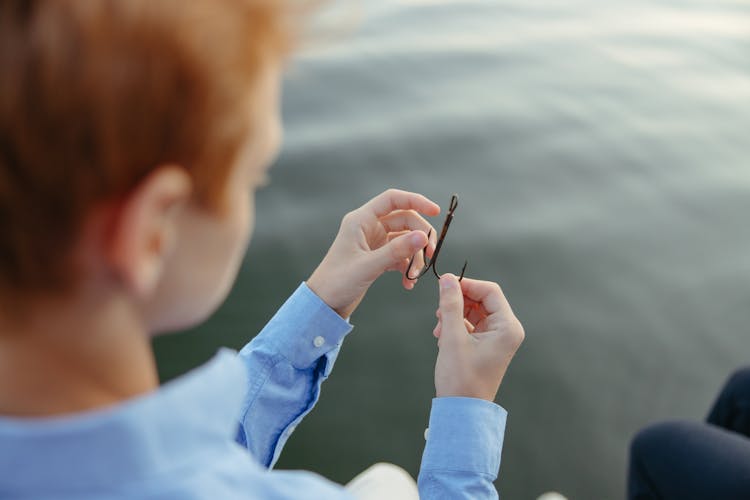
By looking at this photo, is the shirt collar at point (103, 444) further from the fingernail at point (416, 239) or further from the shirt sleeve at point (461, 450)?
the fingernail at point (416, 239)

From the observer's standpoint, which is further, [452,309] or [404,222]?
[404,222]

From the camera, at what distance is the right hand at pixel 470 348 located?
30.9 inches

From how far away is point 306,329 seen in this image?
89 cm

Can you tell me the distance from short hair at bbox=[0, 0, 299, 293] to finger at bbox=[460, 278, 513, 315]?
1.55 ft

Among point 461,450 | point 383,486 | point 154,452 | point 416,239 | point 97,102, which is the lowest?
point 383,486

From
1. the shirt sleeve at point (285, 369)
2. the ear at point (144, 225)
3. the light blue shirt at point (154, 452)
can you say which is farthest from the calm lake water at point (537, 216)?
the ear at point (144, 225)

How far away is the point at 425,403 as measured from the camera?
1.45 m

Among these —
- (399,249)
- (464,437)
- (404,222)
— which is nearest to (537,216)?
(404,222)

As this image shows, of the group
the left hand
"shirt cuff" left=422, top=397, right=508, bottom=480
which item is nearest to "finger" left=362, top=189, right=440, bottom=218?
the left hand

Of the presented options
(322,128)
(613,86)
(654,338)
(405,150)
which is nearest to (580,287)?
(654,338)

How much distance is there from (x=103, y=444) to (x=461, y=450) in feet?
1.32

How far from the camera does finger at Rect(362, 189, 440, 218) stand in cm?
94

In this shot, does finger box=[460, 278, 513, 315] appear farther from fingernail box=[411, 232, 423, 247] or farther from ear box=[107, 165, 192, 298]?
ear box=[107, 165, 192, 298]

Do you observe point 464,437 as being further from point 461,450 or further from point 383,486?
point 383,486
